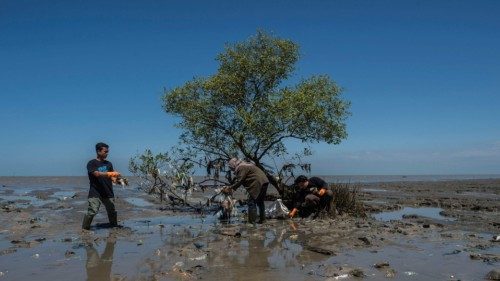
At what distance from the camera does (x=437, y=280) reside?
6746 millimetres

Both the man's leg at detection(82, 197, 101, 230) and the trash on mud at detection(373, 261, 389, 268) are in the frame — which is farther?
the man's leg at detection(82, 197, 101, 230)

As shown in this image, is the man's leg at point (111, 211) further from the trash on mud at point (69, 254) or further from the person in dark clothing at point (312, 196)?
the person in dark clothing at point (312, 196)

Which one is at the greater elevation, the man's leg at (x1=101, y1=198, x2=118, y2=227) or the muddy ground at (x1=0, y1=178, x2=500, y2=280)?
the man's leg at (x1=101, y1=198, x2=118, y2=227)

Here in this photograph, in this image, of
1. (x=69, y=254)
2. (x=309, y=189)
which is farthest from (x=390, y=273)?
(x=309, y=189)

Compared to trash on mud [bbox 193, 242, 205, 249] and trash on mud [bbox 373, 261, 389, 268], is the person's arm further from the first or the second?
trash on mud [bbox 373, 261, 389, 268]

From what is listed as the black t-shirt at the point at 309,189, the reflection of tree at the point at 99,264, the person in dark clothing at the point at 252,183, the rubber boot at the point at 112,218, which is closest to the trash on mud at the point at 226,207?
the person in dark clothing at the point at 252,183

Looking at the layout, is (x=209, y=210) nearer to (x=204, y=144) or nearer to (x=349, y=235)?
(x=204, y=144)

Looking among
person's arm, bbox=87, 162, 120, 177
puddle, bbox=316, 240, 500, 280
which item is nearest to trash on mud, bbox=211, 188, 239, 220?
person's arm, bbox=87, 162, 120, 177

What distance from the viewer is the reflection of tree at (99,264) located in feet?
23.1

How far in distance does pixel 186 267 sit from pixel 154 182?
31.1 feet

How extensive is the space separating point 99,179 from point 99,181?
0.06m

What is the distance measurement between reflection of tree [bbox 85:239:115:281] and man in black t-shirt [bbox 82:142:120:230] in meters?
2.50

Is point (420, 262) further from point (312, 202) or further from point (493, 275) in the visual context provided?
point (312, 202)

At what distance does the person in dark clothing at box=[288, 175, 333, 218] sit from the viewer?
14.5 m
